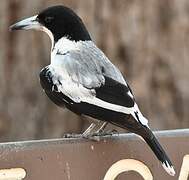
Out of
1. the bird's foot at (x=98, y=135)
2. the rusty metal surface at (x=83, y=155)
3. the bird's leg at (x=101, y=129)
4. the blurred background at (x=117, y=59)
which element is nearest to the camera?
the rusty metal surface at (x=83, y=155)

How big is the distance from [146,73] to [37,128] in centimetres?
100

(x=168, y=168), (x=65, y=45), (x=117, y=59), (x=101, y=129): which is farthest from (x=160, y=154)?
(x=117, y=59)

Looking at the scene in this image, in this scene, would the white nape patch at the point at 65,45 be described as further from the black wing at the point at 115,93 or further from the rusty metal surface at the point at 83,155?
the rusty metal surface at the point at 83,155

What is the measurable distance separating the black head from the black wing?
509 millimetres

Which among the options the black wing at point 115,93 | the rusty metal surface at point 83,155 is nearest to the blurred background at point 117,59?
the black wing at point 115,93

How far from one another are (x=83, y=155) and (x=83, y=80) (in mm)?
656

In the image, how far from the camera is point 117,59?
8.41 m

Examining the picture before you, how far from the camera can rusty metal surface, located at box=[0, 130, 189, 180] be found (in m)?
4.12

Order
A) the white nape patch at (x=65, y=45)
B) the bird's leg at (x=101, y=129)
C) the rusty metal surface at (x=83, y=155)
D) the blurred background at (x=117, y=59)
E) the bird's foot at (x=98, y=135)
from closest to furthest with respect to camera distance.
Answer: the rusty metal surface at (x=83, y=155) < the bird's foot at (x=98, y=135) < the bird's leg at (x=101, y=129) < the white nape patch at (x=65, y=45) < the blurred background at (x=117, y=59)

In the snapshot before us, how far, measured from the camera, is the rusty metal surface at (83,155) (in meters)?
4.12

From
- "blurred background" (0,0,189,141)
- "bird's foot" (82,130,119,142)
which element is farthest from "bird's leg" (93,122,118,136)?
"blurred background" (0,0,189,141)

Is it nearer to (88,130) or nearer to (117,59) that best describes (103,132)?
(88,130)

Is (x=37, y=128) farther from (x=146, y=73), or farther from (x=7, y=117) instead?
(x=146, y=73)

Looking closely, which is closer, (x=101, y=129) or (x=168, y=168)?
(x=168, y=168)
